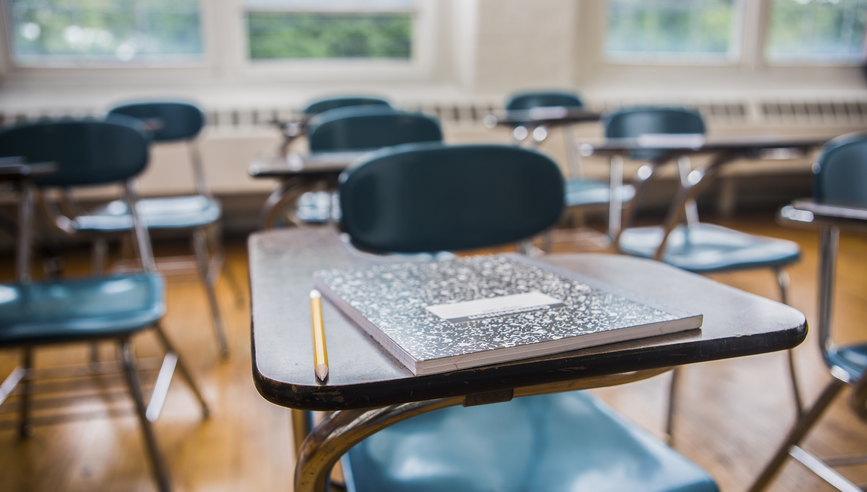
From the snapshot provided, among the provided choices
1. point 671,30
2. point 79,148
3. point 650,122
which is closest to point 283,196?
point 79,148

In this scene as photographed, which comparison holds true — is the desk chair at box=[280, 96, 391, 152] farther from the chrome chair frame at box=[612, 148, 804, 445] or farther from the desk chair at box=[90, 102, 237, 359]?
the chrome chair frame at box=[612, 148, 804, 445]

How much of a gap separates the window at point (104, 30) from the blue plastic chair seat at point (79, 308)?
3014 millimetres

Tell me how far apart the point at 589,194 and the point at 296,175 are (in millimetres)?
1630

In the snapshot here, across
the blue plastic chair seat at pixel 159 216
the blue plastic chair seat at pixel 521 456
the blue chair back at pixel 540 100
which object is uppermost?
the blue chair back at pixel 540 100

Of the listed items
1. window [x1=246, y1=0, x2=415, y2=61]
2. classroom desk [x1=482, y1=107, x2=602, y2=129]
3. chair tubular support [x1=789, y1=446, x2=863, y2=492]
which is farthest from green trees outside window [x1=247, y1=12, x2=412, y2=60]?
chair tubular support [x1=789, y1=446, x2=863, y2=492]

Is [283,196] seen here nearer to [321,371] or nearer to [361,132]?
[361,132]

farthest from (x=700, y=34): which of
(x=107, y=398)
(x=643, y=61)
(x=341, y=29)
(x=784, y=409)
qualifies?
(x=107, y=398)

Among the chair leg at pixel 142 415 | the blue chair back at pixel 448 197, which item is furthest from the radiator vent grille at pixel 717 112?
the blue chair back at pixel 448 197

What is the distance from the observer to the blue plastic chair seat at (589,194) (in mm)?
2752

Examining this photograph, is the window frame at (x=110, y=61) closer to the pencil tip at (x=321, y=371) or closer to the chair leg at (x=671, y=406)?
the chair leg at (x=671, y=406)

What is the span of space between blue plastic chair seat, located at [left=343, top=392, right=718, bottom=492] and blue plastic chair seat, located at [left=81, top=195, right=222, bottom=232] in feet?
6.01

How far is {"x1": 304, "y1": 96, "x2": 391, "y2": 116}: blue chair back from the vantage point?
10.3 feet

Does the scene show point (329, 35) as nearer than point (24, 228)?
No

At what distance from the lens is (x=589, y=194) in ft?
9.41
